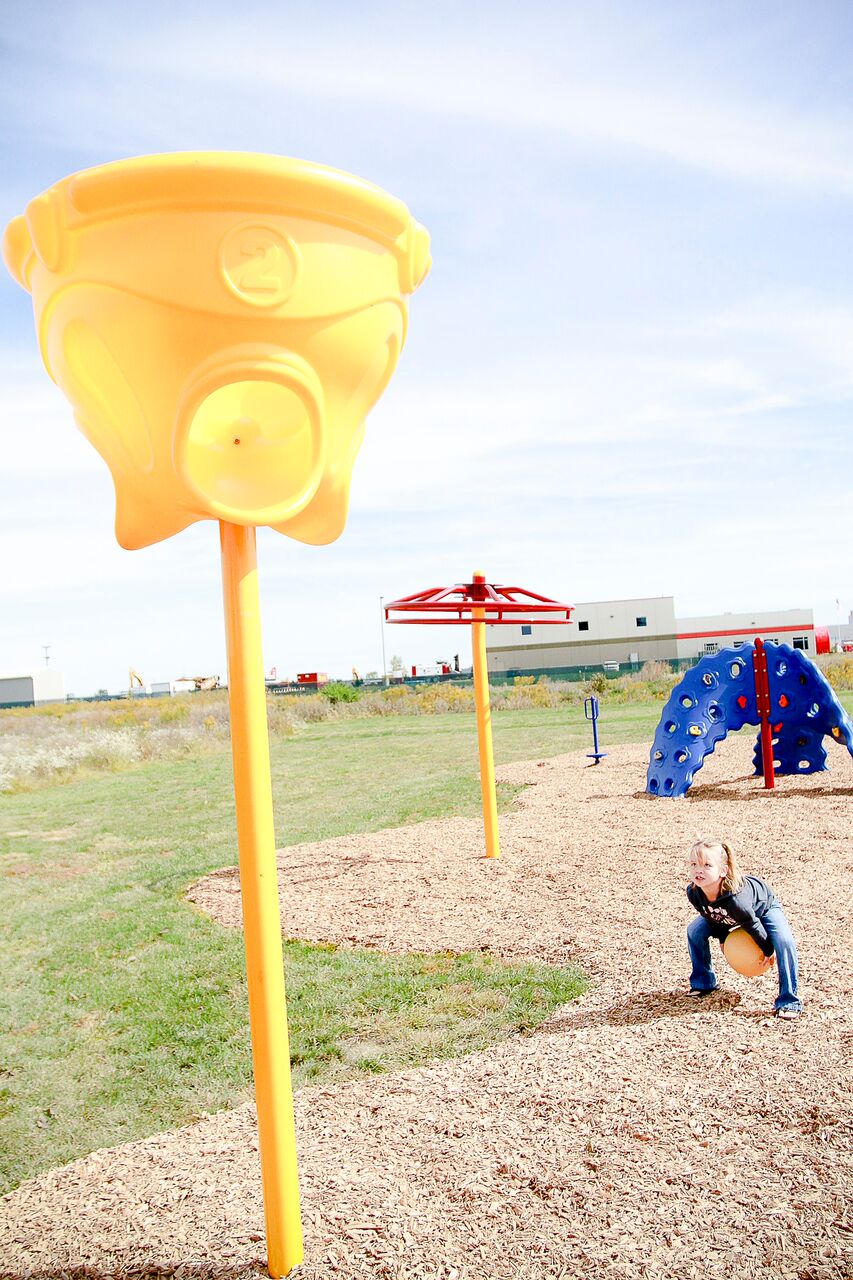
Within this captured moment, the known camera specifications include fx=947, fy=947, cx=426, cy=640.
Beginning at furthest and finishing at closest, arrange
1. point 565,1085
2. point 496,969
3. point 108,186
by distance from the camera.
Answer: point 496,969
point 565,1085
point 108,186

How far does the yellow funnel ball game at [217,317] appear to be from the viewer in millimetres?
2648

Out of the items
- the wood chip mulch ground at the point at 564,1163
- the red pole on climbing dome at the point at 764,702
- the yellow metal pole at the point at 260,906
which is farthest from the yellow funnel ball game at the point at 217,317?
the red pole on climbing dome at the point at 764,702

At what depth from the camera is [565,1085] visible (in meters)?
3.88

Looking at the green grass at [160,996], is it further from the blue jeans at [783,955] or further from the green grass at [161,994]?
the blue jeans at [783,955]

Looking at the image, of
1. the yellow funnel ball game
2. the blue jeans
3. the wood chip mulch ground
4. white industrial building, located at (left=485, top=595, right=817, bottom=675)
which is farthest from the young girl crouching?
white industrial building, located at (left=485, top=595, right=817, bottom=675)

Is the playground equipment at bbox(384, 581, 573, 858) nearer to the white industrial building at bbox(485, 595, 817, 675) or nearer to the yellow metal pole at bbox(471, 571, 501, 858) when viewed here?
the yellow metal pole at bbox(471, 571, 501, 858)

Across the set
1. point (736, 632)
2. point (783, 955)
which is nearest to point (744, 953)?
point (783, 955)

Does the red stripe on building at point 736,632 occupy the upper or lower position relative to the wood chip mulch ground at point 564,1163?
upper

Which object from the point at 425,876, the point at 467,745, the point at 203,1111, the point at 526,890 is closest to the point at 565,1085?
the point at 203,1111

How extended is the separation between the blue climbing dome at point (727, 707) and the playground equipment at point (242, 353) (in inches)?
340

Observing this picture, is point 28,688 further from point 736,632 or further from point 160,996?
point 160,996

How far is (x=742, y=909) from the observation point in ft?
14.6

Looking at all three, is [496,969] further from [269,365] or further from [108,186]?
[108,186]

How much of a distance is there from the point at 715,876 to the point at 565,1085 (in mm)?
1192
